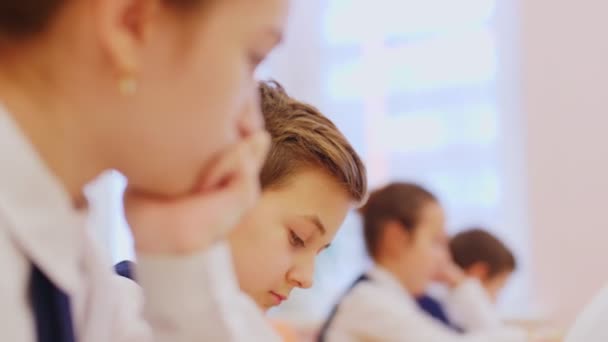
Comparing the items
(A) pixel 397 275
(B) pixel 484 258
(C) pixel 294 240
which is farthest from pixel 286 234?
(B) pixel 484 258

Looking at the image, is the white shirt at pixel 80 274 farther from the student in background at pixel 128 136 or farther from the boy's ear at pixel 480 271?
the boy's ear at pixel 480 271

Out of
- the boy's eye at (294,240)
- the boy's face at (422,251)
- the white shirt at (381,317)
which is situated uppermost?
the boy's eye at (294,240)

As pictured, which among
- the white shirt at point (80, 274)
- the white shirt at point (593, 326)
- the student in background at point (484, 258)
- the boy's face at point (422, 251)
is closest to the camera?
the white shirt at point (80, 274)

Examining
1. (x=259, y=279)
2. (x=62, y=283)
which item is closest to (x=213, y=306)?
(x=62, y=283)

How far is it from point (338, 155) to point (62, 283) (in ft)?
1.77

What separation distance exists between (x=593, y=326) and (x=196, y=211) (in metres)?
0.59

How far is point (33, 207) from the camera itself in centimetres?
50

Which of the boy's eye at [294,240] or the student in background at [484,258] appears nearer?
the boy's eye at [294,240]

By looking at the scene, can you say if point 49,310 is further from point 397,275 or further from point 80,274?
point 397,275

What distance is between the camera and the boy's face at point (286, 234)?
3.39ft

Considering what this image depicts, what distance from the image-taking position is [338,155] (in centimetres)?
101

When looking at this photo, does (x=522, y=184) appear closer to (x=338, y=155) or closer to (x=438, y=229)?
(x=438, y=229)

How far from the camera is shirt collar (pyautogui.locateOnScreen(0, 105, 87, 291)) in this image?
0.49m

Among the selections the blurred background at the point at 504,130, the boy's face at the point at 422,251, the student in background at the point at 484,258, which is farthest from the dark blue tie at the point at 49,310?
the blurred background at the point at 504,130
